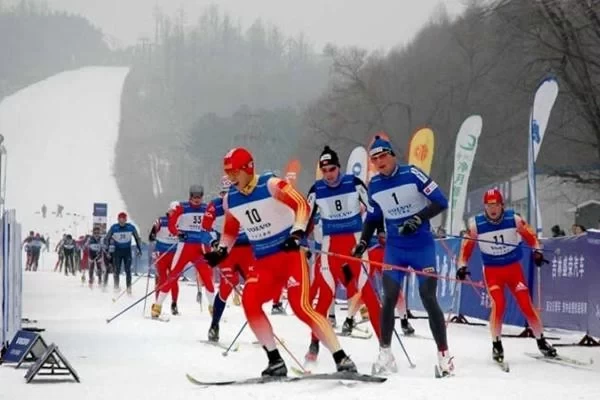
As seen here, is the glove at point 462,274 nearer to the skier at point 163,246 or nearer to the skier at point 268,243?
the skier at point 268,243

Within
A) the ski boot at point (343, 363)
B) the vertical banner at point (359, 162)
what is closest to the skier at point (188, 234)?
the vertical banner at point (359, 162)

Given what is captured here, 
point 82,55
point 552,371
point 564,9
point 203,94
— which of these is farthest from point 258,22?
point 552,371

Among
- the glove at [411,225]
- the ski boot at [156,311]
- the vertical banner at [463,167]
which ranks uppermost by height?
the vertical banner at [463,167]

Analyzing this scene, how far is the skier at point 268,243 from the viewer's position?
325 inches

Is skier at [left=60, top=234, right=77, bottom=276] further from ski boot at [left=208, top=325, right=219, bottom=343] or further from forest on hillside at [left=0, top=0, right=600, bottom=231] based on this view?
ski boot at [left=208, top=325, right=219, bottom=343]

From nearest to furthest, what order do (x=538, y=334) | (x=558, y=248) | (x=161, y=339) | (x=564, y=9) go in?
(x=538, y=334) < (x=161, y=339) < (x=558, y=248) < (x=564, y=9)

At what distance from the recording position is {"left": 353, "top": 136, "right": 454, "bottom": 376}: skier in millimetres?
8992

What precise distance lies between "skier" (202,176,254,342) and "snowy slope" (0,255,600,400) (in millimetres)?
348

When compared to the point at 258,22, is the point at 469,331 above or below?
below

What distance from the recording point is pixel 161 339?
12547mm

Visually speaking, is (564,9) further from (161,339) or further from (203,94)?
(203,94)

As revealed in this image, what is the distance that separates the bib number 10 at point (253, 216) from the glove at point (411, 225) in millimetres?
1256

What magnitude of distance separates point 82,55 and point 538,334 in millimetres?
173139

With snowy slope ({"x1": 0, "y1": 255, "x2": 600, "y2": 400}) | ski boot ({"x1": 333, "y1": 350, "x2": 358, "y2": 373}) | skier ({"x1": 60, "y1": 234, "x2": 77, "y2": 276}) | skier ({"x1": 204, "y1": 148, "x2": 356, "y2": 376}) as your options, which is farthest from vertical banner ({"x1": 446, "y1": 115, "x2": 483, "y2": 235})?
skier ({"x1": 60, "y1": 234, "x2": 77, "y2": 276})
